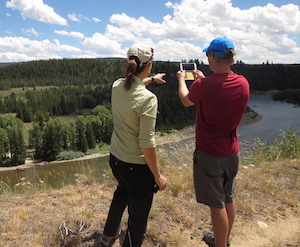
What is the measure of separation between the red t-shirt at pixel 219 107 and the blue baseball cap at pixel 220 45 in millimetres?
188

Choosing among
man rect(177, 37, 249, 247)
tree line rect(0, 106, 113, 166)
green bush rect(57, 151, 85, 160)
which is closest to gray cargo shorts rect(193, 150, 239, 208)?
man rect(177, 37, 249, 247)

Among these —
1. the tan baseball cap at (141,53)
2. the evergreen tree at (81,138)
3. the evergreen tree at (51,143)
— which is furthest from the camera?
the evergreen tree at (81,138)

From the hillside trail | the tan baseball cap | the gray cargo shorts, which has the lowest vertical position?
the hillside trail

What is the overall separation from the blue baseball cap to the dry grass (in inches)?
84.2

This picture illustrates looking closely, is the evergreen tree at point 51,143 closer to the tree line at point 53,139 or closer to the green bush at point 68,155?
the tree line at point 53,139

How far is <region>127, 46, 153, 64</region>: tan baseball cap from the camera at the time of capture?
2.43 m

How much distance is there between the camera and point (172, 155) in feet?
21.0

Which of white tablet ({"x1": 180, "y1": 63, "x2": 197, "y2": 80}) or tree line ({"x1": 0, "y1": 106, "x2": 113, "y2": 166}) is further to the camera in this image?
tree line ({"x1": 0, "y1": 106, "x2": 113, "y2": 166})

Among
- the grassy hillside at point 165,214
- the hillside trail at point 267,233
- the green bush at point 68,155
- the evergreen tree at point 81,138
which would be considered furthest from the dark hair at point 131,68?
the evergreen tree at point 81,138

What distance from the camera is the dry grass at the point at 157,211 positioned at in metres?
3.31

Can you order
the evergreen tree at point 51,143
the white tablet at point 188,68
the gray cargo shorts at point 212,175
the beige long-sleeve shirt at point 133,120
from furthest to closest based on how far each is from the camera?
the evergreen tree at point 51,143
the white tablet at point 188,68
the gray cargo shorts at point 212,175
the beige long-sleeve shirt at point 133,120

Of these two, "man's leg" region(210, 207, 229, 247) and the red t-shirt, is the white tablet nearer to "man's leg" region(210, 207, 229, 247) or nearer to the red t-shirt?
the red t-shirt

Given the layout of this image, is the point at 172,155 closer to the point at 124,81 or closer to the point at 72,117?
the point at 124,81

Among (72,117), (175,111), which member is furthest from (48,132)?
(72,117)
